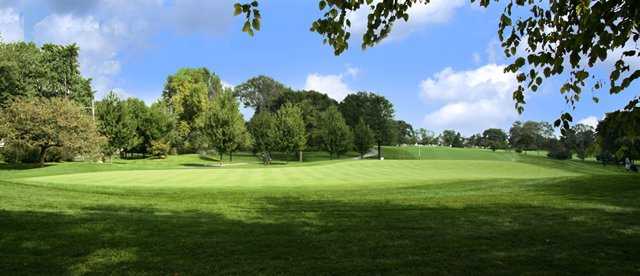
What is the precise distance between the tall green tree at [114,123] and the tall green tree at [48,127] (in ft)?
35.2

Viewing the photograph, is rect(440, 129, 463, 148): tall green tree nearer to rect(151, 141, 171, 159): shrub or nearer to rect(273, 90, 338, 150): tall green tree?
rect(273, 90, 338, 150): tall green tree

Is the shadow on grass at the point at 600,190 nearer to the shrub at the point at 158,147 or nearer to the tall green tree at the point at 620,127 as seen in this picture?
the tall green tree at the point at 620,127

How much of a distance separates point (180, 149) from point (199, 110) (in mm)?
8088

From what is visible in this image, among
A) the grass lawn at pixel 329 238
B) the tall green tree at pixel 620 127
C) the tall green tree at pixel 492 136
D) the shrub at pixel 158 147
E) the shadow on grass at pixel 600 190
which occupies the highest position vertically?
the tall green tree at pixel 492 136

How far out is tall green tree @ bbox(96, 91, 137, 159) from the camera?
172 feet

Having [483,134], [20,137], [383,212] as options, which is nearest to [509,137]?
[483,134]

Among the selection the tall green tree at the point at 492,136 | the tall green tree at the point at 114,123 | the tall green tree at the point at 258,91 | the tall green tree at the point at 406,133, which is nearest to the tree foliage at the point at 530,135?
the tall green tree at the point at 492,136

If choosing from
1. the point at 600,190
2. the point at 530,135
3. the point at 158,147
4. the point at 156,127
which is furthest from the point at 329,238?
the point at 530,135

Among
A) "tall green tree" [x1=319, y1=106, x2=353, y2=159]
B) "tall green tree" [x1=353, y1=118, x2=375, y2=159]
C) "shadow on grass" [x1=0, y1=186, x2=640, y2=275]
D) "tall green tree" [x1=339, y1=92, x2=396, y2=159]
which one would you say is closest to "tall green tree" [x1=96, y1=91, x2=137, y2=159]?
"tall green tree" [x1=319, y1=106, x2=353, y2=159]

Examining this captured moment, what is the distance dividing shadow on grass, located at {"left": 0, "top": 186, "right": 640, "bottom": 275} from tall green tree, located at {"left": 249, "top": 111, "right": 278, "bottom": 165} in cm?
5435

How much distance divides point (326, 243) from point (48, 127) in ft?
135

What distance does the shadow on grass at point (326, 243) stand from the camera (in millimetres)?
5270

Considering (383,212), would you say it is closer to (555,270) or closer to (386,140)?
(555,270)

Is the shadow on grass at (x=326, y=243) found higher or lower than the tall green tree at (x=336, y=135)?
lower
